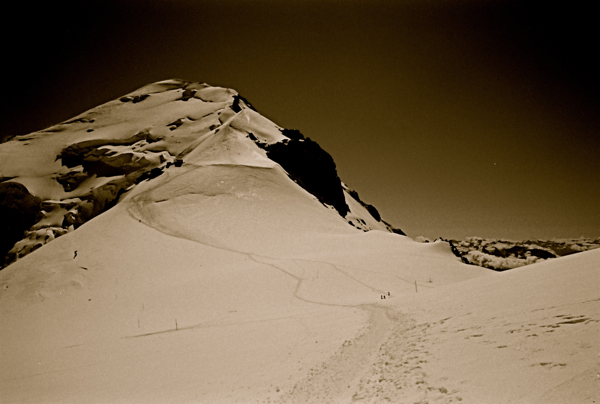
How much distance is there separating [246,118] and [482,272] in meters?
49.0

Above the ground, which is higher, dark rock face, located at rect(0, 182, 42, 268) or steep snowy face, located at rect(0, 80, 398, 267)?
steep snowy face, located at rect(0, 80, 398, 267)

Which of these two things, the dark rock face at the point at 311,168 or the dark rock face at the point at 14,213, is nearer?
the dark rock face at the point at 311,168

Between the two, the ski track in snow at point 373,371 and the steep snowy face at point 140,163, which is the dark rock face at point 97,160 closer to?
the steep snowy face at point 140,163

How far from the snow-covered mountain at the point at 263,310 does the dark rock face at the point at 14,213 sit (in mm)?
6219

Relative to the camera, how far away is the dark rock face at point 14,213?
198 feet

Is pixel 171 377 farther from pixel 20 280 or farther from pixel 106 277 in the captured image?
pixel 20 280

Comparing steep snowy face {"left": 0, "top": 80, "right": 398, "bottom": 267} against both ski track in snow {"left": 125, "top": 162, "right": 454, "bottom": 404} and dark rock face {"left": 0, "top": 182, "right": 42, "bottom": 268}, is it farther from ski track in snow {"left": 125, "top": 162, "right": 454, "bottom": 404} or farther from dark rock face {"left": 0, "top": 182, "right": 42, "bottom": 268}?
ski track in snow {"left": 125, "top": 162, "right": 454, "bottom": 404}

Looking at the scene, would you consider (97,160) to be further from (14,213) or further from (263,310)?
(263,310)

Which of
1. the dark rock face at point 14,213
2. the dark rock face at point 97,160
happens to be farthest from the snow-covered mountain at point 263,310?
the dark rock face at point 97,160

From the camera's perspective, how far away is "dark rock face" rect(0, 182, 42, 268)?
198ft

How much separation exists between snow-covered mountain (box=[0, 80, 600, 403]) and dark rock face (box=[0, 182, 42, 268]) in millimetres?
6219

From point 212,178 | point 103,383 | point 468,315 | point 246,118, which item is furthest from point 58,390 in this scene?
point 246,118

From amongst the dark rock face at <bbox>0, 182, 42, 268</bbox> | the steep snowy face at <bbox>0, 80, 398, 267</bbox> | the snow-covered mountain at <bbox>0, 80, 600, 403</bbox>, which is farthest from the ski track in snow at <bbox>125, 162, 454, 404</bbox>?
the dark rock face at <bbox>0, 182, 42, 268</bbox>

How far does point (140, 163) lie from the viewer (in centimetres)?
6216
